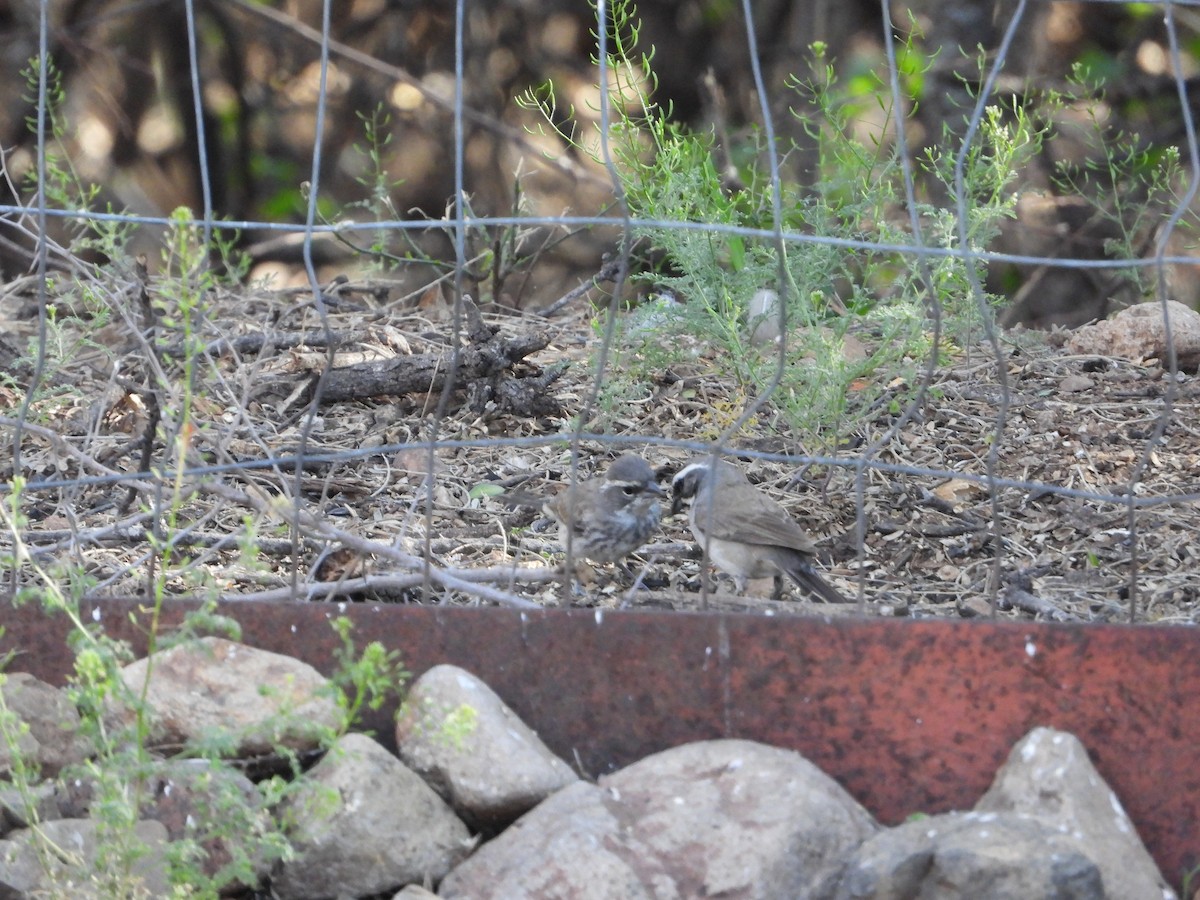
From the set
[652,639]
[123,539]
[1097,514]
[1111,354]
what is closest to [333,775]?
[652,639]

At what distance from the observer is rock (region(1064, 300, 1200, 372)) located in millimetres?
5949

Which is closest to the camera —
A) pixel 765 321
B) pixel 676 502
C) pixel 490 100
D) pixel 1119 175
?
pixel 676 502

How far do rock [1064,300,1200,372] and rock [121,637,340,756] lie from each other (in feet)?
12.5

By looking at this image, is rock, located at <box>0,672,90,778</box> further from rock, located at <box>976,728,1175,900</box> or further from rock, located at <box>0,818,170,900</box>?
rock, located at <box>976,728,1175,900</box>

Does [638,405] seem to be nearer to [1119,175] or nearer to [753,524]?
[753,524]

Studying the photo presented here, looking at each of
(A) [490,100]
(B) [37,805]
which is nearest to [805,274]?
(B) [37,805]

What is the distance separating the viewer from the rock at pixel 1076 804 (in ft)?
10.6

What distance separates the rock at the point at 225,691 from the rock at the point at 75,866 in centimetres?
27

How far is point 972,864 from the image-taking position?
2984mm

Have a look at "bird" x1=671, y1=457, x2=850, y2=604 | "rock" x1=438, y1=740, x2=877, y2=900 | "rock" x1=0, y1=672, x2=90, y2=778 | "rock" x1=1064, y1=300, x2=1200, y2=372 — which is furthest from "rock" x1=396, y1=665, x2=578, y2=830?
"rock" x1=1064, y1=300, x2=1200, y2=372

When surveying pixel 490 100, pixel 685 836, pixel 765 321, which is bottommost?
pixel 685 836

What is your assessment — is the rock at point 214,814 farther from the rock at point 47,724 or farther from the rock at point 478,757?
the rock at point 478,757

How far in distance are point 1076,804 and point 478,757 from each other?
1292 millimetres

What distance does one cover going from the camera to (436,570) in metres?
4.11
